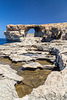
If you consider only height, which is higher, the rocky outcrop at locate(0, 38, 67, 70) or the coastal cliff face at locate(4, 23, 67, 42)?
the coastal cliff face at locate(4, 23, 67, 42)

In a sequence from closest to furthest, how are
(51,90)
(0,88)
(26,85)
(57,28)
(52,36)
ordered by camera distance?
(51,90) → (0,88) → (26,85) → (57,28) → (52,36)

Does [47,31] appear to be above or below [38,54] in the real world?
above

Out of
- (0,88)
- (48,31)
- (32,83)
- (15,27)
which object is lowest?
(32,83)

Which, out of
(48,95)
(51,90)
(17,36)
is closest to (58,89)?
(51,90)

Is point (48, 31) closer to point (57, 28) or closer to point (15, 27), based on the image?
point (57, 28)

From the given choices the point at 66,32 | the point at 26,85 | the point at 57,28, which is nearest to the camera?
the point at 26,85

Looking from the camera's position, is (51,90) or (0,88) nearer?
(51,90)

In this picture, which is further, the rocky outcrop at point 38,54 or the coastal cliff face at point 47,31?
the coastal cliff face at point 47,31

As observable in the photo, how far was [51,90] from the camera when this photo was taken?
8.80ft

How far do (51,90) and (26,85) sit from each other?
9.02ft

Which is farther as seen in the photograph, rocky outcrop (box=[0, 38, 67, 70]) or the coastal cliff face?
the coastal cliff face

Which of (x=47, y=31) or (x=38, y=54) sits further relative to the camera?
(x=47, y=31)

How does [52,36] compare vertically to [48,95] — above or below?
above

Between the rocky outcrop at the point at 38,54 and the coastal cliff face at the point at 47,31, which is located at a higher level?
the coastal cliff face at the point at 47,31
